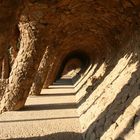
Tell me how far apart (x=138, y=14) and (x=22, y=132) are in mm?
4516

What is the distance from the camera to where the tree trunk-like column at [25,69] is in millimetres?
11977

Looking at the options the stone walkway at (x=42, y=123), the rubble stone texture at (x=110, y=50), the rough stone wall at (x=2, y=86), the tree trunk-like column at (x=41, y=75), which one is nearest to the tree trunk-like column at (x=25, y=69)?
the rubble stone texture at (x=110, y=50)

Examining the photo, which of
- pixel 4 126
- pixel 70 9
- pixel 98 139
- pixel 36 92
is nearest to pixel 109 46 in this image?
pixel 36 92

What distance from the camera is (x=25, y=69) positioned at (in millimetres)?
12055

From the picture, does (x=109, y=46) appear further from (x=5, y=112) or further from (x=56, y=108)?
(x=5, y=112)

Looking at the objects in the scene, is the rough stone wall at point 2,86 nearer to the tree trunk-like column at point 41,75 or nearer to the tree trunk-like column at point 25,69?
the tree trunk-like column at point 25,69

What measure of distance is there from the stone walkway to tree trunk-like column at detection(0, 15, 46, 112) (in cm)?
44

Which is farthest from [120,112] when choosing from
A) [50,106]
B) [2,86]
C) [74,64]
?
[74,64]

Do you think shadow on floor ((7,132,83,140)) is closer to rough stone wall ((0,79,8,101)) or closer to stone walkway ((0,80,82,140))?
stone walkway ((0,80,82,140))

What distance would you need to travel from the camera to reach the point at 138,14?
407 inches

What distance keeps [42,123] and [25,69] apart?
2.72 meters

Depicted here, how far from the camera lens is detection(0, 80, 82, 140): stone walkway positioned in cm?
853

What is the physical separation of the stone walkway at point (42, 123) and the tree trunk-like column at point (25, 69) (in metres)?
0.44

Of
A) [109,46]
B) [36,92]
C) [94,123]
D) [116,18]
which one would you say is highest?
[116,18]
